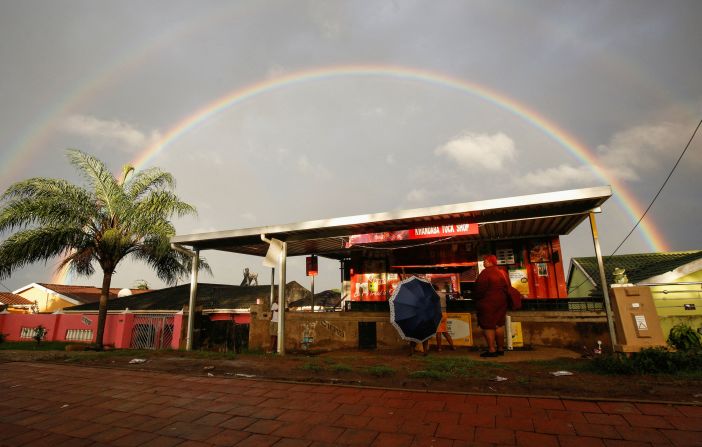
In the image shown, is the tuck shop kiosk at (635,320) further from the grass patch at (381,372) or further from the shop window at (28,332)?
the shop window at (28,332)

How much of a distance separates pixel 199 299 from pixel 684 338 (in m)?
23.2

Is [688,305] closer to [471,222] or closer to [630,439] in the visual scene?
[471,222]

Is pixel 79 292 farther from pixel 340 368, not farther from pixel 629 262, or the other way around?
pixel 629 262

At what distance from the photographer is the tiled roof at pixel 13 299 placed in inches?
1428

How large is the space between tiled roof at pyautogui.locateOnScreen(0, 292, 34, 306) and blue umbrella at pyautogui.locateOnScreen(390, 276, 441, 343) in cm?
4423

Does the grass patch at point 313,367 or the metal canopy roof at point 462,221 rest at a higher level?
the metal canopy roof at point 462,221

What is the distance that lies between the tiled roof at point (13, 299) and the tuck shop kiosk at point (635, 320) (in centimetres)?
4784

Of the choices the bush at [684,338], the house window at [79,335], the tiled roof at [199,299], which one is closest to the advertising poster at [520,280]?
the bush at [684,338]

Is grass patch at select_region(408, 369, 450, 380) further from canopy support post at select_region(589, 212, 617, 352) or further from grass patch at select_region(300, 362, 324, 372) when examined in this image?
canopy support post at select_region(589, 212, 617, 352)

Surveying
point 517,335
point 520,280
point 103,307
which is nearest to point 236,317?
point 103,307

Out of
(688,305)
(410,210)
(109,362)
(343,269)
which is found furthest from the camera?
(343,269)

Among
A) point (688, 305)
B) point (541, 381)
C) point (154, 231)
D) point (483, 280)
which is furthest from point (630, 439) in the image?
point (154, 231)

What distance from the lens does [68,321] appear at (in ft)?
71.3

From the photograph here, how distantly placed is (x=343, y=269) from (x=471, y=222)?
8494 mm
